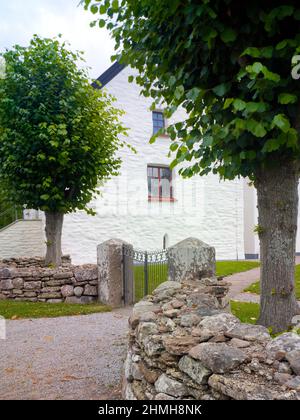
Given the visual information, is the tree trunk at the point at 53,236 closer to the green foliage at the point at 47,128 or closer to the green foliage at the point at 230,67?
the green foliage at the point at 47,128

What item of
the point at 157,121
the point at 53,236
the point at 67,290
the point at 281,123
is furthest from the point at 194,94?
the point at 157,121

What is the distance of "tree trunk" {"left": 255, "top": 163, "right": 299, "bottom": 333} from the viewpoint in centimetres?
381

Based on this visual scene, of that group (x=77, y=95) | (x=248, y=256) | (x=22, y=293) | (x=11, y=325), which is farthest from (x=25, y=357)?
(x=248, y=256)

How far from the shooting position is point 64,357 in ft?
16.2

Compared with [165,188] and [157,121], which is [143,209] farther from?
[157,121]

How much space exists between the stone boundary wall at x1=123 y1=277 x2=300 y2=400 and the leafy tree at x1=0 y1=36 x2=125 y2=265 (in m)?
6.04

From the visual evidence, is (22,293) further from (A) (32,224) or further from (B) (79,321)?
(A) (32,224)

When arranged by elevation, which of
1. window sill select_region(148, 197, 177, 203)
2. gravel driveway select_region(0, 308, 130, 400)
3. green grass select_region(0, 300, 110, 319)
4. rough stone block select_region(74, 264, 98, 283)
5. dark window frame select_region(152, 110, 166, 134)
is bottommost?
green grass select_region(0, 300, 110, 319)

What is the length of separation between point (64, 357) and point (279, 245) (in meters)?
3.20

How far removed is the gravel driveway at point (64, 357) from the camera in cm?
388

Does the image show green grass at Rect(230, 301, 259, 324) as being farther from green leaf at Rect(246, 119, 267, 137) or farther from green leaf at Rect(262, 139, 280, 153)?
green leaf at Rect(246, 119, 267, 137)

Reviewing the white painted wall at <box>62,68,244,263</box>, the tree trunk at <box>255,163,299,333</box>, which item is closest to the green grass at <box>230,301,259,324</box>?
the tree trunk at <box>255,163,299,333</box>
